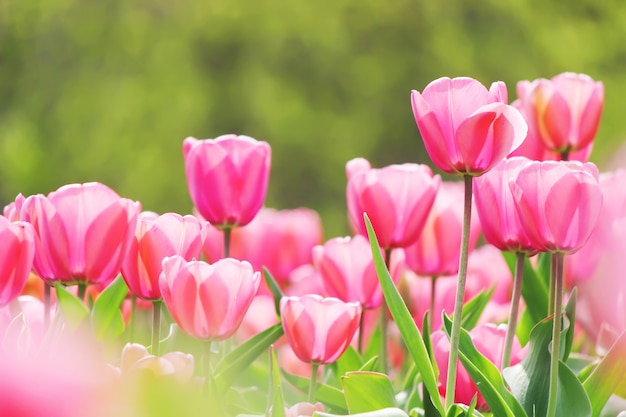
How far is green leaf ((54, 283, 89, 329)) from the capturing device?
821 millimetres

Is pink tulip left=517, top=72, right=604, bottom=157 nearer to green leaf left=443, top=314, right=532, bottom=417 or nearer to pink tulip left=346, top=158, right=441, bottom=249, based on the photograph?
pink tulip left=346, top=158, right=441, bottom=249

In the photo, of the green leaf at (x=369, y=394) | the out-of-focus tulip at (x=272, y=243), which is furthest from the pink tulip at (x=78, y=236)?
the out-of-focus tulip at (x=272, y=243)

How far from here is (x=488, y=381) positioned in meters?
0.70

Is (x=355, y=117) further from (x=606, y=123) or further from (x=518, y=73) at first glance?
(x=606, y=123)

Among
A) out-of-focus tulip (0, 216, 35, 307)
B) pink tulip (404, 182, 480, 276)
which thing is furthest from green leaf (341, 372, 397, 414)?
pink tulip (404, 182, 480, 276)

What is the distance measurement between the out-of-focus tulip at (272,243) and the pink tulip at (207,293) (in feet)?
2.50

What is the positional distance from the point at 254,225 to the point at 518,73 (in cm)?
824

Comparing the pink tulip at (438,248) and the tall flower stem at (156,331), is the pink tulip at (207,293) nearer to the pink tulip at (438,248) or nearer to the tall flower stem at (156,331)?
the tall flower stem at (156,331)

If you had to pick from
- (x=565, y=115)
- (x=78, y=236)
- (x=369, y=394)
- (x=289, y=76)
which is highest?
(x=565, y=115)

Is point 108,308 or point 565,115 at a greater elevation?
point 565,115

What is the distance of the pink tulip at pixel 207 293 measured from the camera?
2.45 feet

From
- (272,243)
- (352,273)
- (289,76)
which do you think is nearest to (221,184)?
(352,273)

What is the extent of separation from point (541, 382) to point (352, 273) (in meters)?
0.31

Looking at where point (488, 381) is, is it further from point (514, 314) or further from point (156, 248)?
point (156, 248)
